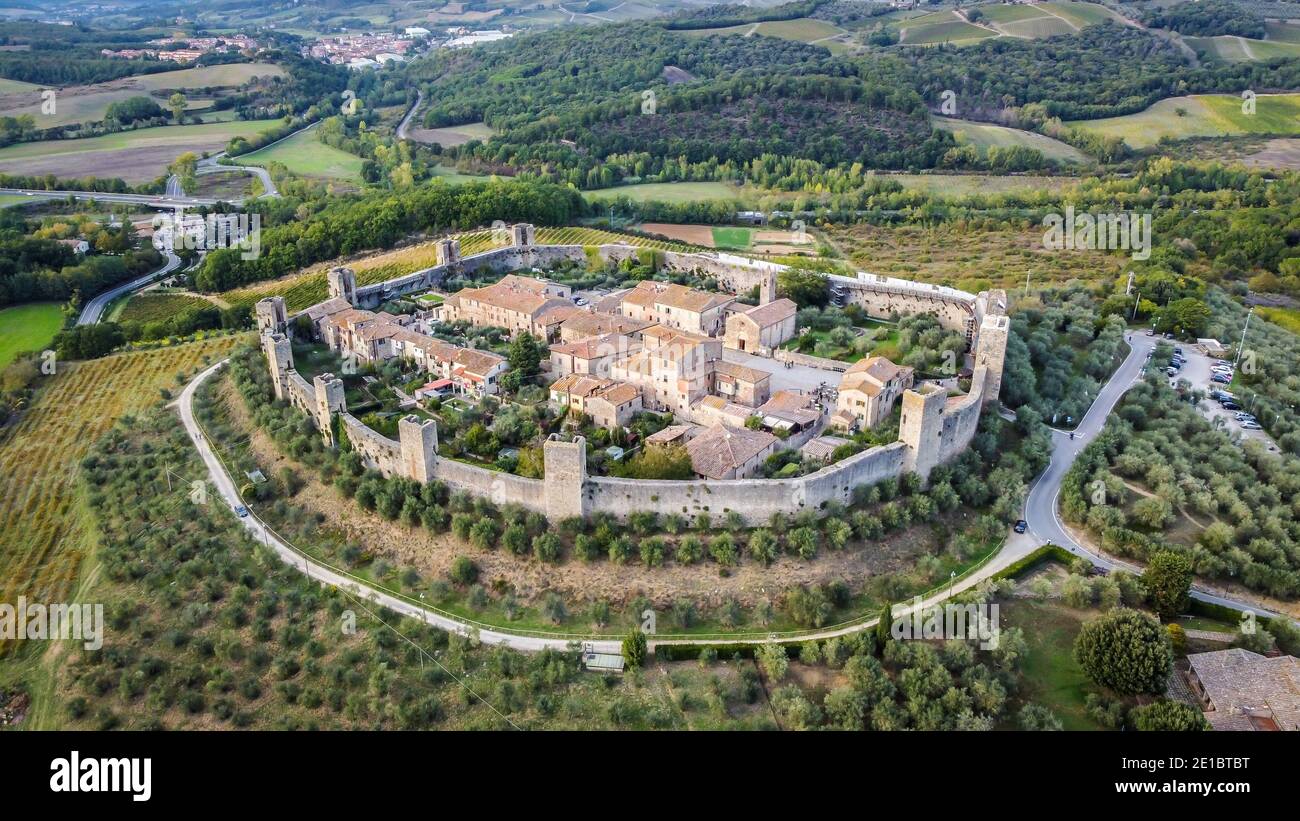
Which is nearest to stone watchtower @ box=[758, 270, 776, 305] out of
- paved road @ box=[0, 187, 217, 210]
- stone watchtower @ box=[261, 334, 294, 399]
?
stone watchtower @ box=[261, 334, 294, 399]

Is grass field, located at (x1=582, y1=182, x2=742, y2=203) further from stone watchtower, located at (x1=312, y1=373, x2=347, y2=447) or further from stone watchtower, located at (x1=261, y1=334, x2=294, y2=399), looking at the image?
stone watchtower, located at (x1=312, y1=373, x2=347, y2=447)

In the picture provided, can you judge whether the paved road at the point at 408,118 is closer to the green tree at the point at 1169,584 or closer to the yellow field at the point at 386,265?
the yellow field at the point at 386,265

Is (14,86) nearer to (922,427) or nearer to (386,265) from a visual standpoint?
(386,265)

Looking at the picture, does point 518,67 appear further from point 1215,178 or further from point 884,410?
point 884,410

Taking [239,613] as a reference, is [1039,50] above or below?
above

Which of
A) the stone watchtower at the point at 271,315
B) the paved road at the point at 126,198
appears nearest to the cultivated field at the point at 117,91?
the paved road at the point at 126,198

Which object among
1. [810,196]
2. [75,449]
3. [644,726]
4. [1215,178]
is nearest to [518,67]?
[810,196]

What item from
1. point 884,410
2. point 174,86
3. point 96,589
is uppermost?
point 174,86

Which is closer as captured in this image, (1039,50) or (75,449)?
(75,449)

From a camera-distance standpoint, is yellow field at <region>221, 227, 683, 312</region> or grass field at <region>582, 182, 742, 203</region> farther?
grass field at <region>582, 182, 742, 203</region>
